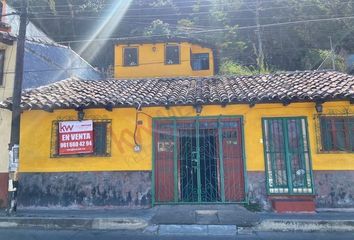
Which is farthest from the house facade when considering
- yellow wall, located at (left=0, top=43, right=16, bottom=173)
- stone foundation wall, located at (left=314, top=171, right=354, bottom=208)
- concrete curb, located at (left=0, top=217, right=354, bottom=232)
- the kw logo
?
stone foundation wall, located at (left=314, top=171, right=354, bottom=208)

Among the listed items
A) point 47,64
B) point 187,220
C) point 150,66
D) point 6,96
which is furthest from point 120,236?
point 150,66

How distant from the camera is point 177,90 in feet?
37.7

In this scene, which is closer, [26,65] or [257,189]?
[257,189]

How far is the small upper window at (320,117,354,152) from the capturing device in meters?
10.1

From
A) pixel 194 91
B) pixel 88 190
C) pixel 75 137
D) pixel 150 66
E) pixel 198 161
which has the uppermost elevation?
pixel 150 66

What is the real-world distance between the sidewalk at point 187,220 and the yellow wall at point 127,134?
1.44m

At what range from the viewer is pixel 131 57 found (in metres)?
20.4

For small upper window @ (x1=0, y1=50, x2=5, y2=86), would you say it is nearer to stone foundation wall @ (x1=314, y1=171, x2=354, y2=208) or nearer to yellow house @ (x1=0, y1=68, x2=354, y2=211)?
yellow house @ (x1=0, y1=68, x2=354, y2=211)

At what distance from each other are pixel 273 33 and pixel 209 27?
6339 millimetres

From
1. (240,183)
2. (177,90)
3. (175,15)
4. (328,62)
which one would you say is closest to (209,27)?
(175,15)

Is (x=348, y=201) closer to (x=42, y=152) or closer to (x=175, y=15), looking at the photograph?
(x=42, y=152)

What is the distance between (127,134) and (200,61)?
41.1 feet

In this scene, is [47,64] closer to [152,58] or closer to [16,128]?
[16,128]

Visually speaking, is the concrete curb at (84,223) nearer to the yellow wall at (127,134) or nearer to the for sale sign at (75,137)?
the yellow wall at (127,134)
